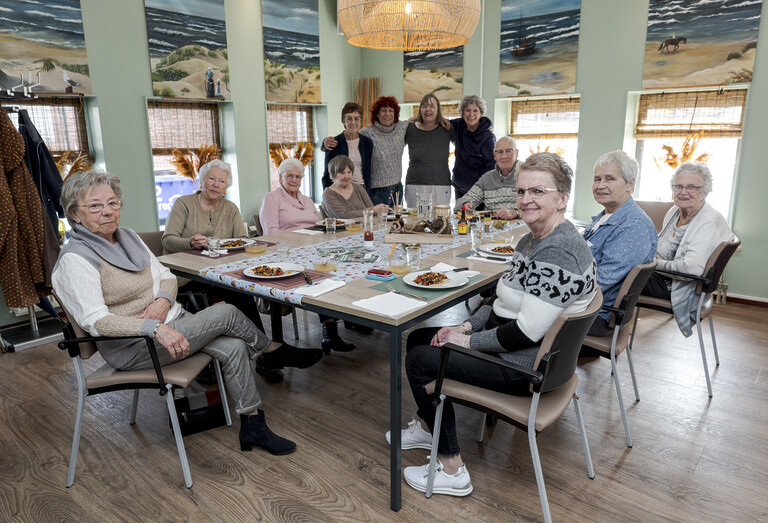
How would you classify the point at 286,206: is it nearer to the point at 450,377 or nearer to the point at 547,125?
the point at 450,377

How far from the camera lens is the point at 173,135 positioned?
483 centimetres

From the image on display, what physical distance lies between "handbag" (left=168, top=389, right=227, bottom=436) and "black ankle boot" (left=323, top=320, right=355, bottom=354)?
97 cm

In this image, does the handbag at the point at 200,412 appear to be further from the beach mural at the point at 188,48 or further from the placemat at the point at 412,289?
the beach mural at the point at 188,48

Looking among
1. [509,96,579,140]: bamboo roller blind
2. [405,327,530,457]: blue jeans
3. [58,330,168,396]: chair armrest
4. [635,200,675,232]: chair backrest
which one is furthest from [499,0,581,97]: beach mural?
[58,330,168,396]: chair armrest

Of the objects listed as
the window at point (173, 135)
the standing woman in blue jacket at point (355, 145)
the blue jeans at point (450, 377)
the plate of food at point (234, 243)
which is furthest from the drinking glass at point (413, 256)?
the window at point (173, 135)

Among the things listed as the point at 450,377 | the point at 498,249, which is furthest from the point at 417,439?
the point at 498,249

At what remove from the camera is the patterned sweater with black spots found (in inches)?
65.7

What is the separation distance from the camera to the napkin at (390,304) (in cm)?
186

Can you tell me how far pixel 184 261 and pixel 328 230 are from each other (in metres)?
0.95

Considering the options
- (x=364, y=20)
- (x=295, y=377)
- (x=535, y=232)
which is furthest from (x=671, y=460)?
(x=364, y=20)

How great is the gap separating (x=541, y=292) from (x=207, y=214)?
90.7 inches

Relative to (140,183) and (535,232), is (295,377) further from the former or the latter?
(140,183)

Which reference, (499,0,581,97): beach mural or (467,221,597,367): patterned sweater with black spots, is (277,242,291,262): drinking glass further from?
(499,0,581,97): beach mural

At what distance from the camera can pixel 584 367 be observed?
3.18 m
